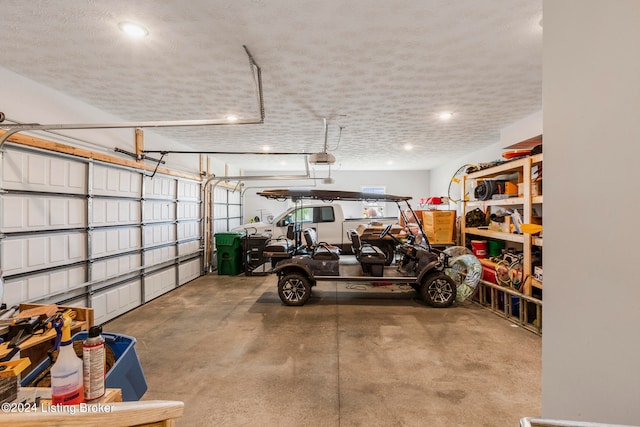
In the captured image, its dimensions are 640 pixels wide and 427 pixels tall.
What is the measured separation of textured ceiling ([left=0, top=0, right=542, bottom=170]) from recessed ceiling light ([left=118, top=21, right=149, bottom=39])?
7 centimetres

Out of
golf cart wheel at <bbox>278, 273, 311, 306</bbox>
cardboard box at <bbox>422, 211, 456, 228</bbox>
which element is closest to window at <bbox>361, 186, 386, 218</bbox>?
cardboard box at <bbox>422, 211, 456, 228</bbox>

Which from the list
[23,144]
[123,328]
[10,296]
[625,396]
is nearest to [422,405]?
[625,396]

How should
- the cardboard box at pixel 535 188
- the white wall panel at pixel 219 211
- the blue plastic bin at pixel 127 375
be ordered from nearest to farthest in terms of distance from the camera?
the blue plastic bin at pixel 127 375, the cardboard box at pixel 535 188, the white wall panel at pixel 219 211

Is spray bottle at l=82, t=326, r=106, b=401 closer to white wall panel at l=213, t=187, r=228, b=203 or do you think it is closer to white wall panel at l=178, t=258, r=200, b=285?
white wall panel at l=178, t=258, r=200, b=285

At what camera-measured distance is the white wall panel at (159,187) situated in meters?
5.23

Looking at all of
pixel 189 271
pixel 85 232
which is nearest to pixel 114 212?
pixel 85 232

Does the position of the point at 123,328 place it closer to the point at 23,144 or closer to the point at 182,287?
the point at 182,287

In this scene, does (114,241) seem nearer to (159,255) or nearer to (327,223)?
(159,255)

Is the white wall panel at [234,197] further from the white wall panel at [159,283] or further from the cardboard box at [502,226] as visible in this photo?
the cardboard box at [502,226]

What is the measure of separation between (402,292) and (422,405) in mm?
3225

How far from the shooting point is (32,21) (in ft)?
7.30

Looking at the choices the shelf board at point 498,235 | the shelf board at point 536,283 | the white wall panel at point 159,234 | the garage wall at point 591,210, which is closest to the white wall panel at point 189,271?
the white wall panel at point 159,234

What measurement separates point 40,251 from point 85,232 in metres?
0.63

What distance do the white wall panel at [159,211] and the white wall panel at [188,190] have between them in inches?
16.1
